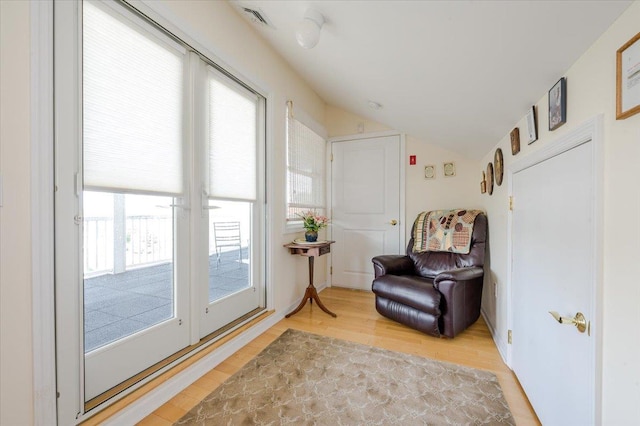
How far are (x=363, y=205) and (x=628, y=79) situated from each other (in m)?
2.92

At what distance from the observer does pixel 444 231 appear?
285cm

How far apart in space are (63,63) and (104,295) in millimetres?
1168

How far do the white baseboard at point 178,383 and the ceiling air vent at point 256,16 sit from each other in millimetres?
2567

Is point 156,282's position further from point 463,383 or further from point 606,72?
point 606,72

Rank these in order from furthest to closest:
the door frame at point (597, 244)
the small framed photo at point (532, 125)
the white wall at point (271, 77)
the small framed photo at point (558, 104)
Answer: the white wall at point (271, 77)
the small framed photo at point (532, 125)
the small framed photo at point (558, 104)
the door frame at point (597, 244)

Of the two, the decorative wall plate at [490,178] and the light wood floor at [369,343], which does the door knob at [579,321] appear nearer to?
the light wood floor at [369,343]

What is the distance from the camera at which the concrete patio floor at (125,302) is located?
52.6 inches

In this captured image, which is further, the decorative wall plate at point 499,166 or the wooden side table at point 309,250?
the wooden side table at point 309,250

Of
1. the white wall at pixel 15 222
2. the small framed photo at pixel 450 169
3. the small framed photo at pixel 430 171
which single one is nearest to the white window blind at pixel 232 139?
the white wall at pixel 15 222

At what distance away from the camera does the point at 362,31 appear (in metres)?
1.62

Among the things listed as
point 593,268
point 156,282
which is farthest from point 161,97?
point 593,268

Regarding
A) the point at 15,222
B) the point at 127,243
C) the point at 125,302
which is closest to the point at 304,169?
the point at 127,243

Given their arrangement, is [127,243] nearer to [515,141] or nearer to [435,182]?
[515,141]

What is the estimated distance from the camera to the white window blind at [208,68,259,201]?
2.00 meters
